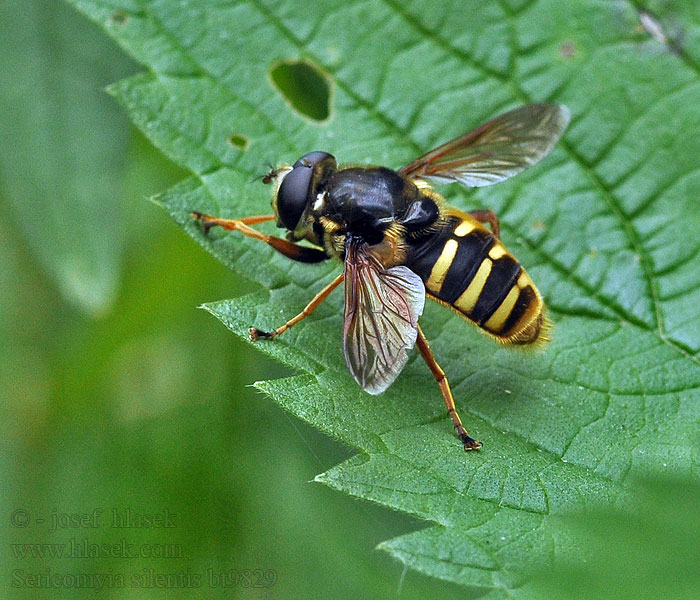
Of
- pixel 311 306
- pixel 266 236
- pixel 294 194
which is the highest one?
pixel 294 194

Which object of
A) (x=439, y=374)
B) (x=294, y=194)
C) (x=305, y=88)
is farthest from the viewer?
(x=305, y=88)

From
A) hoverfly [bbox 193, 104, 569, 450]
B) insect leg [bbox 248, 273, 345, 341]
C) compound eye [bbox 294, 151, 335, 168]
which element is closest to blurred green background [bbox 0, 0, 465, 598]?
insect leg [bbox 248, 273, 345, 341]

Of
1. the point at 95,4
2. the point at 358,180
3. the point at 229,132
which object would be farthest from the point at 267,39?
the point at 358,180

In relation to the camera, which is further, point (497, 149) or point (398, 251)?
point (497, 149)

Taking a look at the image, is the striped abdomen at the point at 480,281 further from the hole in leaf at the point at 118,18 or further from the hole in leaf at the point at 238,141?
the hole in leaf at the point at 118,18

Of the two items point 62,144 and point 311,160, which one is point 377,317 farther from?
point 62,144

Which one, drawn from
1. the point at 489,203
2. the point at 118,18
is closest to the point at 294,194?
the point at 489,203
